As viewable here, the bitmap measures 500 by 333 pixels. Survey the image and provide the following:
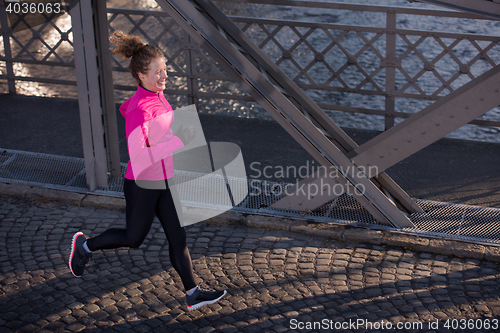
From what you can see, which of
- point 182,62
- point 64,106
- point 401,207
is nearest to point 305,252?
point 401,207

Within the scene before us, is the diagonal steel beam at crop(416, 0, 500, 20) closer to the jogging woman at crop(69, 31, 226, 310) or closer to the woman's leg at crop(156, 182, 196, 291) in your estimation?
the jogging woman at crop(69, 31, 226, 310)

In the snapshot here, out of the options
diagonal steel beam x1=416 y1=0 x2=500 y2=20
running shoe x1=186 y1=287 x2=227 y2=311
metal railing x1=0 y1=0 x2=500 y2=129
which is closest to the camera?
running shoe x1=186 y1=287 x2=227 y2=311

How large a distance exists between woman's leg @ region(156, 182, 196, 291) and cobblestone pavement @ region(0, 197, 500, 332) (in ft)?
0.96

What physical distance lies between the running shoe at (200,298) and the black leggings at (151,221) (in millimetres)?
68

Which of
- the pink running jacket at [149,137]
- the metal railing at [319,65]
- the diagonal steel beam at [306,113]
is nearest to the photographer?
the pink running jacket at [149,137]

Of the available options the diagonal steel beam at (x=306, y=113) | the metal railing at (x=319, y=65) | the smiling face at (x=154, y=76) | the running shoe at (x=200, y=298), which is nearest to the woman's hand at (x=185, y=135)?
the smiling face at (x=154, y=76)

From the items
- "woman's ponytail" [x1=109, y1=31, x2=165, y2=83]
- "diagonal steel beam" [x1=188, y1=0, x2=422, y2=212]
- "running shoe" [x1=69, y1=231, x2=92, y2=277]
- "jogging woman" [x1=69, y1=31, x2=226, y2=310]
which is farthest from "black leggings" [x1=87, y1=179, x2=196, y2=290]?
"diagonal steel beam" [x1=188, y1=0, x2=422, y2=212]

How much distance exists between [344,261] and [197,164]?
7.87 ft

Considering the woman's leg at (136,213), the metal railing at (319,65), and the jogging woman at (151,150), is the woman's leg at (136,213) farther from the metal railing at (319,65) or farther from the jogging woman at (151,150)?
the metal railing at (319,65)

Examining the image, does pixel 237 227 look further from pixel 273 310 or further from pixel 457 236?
pixel 457 236

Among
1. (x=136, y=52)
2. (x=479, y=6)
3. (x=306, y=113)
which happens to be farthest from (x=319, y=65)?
(x=136, y=52)

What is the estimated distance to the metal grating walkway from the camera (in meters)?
5.10

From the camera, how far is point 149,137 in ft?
12.0

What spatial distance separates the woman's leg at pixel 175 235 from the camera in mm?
3883
